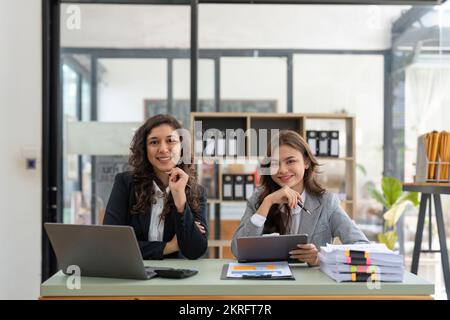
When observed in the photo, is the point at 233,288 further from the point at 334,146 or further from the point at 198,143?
the point at 334,146

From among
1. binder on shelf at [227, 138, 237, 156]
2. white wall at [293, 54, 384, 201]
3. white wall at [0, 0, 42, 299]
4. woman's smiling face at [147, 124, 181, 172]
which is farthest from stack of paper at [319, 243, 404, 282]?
white wall at [0, 0, 42, 299]

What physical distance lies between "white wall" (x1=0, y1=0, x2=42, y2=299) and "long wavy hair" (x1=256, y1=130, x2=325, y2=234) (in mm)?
2178

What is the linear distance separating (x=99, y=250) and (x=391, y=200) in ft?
9.48

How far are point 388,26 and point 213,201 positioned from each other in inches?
77.6

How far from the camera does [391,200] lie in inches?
163

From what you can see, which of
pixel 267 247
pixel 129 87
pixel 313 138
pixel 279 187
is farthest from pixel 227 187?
pixel 267 247

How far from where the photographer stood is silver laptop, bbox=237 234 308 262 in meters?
2.02

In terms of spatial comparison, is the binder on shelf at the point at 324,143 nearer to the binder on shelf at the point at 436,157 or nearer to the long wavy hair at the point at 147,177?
the binder on shelf at the point at 436,157
